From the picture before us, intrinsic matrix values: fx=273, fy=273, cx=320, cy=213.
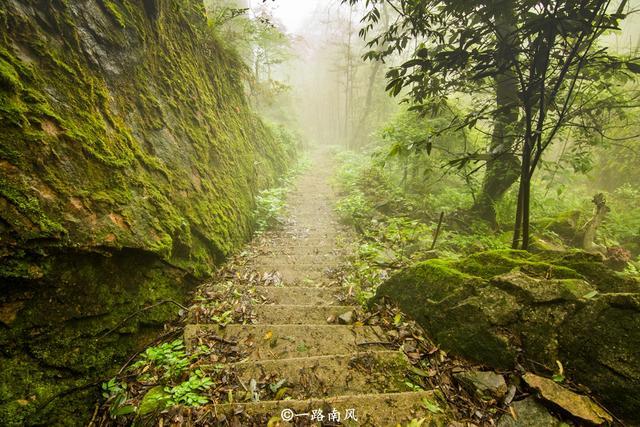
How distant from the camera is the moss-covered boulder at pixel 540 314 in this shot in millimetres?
1966

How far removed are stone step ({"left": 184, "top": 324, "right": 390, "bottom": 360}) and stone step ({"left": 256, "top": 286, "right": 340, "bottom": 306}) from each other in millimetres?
964

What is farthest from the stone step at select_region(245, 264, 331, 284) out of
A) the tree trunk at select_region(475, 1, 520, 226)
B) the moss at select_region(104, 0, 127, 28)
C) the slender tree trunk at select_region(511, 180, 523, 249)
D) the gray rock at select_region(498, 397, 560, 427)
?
the moss at select_region(104, 0, 127, 28)

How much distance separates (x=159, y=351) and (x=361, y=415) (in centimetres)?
198

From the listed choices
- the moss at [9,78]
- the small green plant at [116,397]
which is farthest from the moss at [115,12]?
the small green plant at [116,397]

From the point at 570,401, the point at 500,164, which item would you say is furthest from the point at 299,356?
the point at 500,164

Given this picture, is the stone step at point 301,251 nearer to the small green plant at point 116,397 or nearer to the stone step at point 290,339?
the stone step at point 290,339

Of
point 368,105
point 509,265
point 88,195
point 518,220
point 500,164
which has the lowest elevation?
point 509,265

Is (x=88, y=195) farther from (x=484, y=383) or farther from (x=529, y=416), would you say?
(x=529, y=416)

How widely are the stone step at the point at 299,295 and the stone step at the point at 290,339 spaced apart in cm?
96

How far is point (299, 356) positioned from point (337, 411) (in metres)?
0.86

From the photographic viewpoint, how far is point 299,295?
424cm

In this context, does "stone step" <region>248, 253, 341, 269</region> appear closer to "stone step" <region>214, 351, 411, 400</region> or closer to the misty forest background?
the misty forest background

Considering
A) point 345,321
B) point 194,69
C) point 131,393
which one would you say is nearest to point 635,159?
point 345,321

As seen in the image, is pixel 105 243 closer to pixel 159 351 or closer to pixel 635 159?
pixel 159 351
